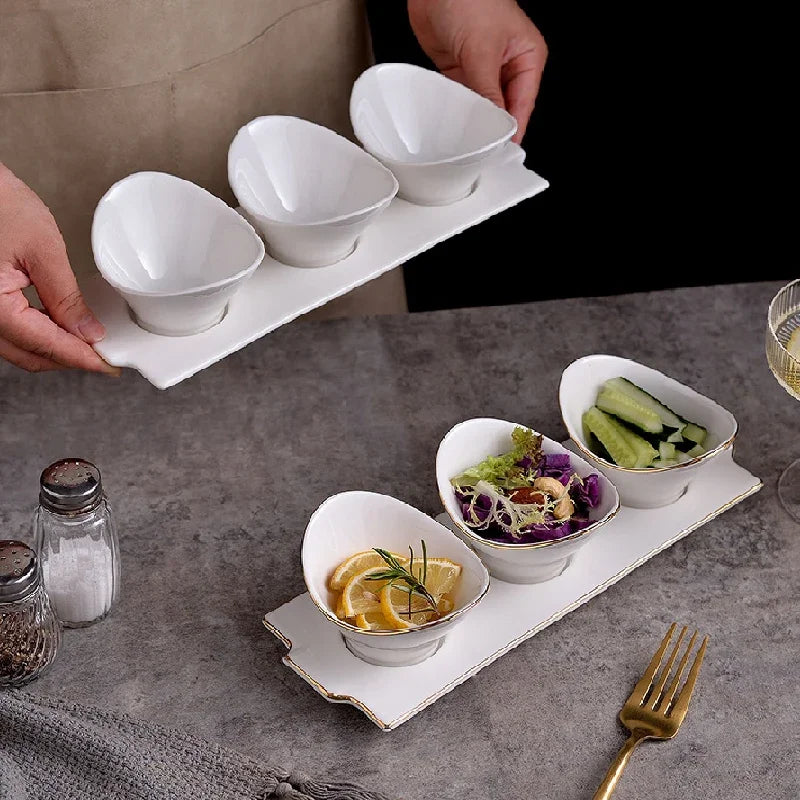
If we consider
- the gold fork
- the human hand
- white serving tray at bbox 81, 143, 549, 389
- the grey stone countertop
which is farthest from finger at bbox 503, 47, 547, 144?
the gold fork

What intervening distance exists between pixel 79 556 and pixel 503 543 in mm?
363

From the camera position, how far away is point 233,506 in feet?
3.84

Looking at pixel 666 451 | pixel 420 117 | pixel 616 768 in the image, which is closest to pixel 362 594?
pixel 616 768

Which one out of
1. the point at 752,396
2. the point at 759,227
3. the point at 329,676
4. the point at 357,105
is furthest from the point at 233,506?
the point at 759,227

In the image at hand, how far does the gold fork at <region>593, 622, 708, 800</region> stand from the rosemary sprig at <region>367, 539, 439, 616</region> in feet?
0.59

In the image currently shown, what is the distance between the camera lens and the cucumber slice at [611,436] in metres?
1.13

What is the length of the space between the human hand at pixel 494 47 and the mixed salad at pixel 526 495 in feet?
1.74

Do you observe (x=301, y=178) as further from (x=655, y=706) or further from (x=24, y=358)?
(x=655, y=706)

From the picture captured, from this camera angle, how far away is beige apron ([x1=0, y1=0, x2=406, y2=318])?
1.29 metres

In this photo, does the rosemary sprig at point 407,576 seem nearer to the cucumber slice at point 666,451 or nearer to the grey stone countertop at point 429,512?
the grey stone countertop at point 429,512

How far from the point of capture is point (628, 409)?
1171 mm

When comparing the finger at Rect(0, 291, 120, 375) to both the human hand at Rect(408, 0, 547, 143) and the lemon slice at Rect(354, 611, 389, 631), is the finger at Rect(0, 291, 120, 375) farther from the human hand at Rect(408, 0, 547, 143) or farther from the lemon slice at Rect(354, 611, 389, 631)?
the human hand at Rect(408, 0, 547, 143)

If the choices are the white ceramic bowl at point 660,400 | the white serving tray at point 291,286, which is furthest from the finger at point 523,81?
the white ceramic bowl at point 660,400

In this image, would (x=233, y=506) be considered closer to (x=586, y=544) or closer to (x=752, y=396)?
(x=586, y=544)
